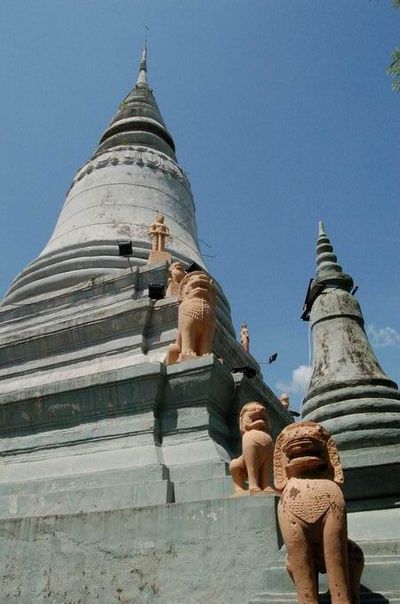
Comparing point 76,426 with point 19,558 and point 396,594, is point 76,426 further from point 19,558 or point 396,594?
point 396,594

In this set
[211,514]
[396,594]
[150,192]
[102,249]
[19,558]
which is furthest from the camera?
[150,192]

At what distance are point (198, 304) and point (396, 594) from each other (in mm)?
4524

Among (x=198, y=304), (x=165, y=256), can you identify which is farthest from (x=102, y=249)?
(x=198, y=304)

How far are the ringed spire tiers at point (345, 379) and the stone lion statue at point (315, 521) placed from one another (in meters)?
2.30

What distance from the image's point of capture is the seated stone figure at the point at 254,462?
545 centimetres

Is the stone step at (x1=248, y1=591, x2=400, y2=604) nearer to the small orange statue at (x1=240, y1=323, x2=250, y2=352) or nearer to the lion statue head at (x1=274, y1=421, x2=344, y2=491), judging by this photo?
the lion statue head at (x1=274, y1=421, x2=344, y2=491)

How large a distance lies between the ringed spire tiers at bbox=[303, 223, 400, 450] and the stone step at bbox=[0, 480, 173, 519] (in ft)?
6.80

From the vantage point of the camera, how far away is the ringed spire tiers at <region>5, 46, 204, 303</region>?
1216 centimetres

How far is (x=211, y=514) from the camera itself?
5094 millimetres

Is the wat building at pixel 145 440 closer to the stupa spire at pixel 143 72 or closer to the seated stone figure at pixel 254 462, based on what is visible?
the seated stone figure at pixel 254 462

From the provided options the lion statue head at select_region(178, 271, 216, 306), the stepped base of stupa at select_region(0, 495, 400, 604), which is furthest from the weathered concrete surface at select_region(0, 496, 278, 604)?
the lion statue head at select_region(178, 271, 216, 306)

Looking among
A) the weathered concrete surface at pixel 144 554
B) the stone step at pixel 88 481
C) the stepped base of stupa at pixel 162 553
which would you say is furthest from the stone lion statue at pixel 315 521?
the stone step at pixel 88 481

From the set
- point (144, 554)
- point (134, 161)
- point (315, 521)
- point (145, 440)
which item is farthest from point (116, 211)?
point (315, 521)

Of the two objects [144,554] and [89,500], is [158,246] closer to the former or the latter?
[89,500]
